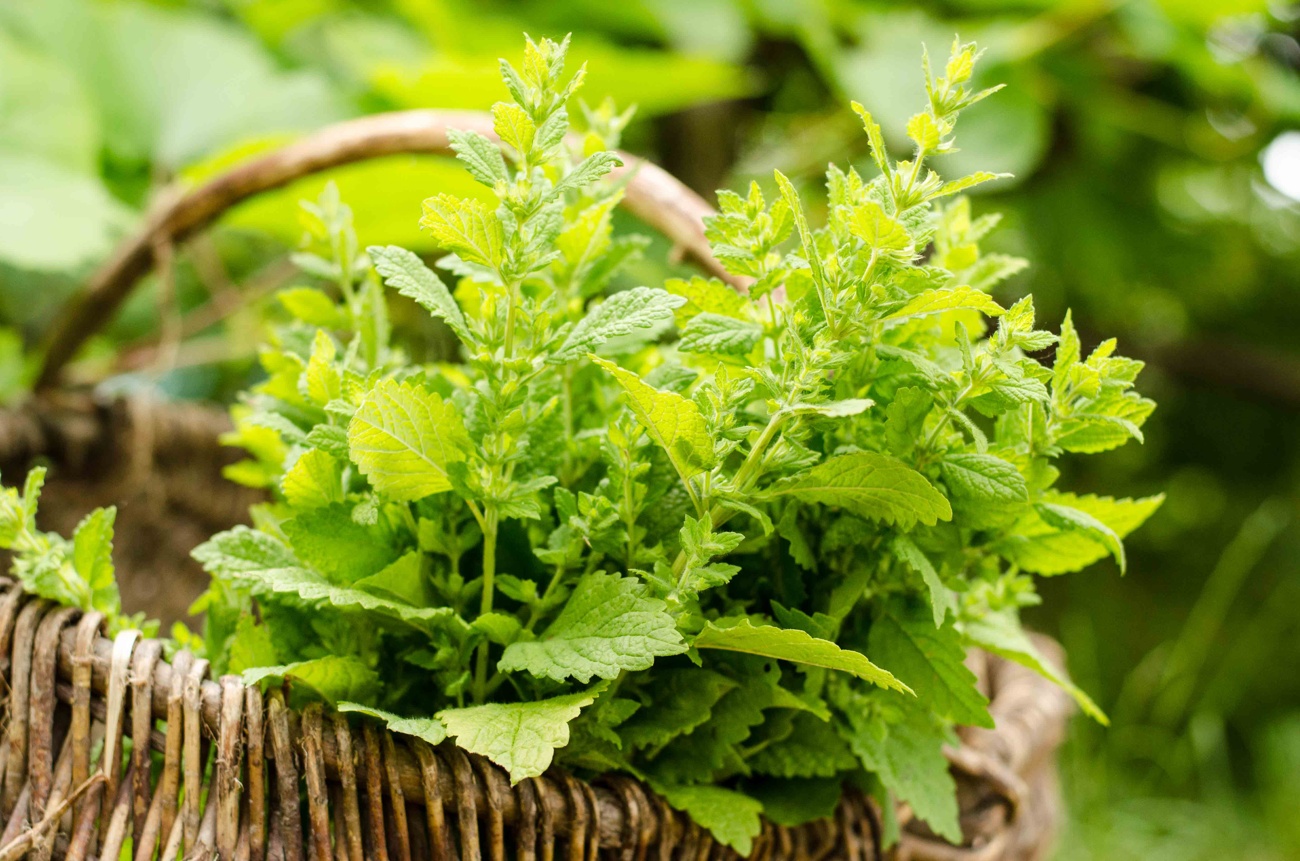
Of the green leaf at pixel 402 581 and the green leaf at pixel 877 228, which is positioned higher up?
the green leaf at pixel 877 228

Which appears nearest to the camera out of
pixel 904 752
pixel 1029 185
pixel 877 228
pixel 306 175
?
pixel 877 228

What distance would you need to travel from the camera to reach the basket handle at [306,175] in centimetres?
46

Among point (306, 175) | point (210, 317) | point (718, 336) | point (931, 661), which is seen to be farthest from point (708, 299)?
point (210, 317)

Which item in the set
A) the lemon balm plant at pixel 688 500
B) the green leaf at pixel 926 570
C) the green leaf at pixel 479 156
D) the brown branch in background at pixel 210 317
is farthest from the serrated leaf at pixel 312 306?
the brown branch in background at pixel 210 317

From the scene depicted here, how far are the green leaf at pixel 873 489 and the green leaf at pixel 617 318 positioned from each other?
0.06 meters

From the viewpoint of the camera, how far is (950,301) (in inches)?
10.9

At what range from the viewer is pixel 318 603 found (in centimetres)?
31

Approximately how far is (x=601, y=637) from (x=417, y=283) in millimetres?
117

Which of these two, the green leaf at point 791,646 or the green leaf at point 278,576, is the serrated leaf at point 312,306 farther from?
the green leaf at point 791,646

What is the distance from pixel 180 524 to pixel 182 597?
0.06m

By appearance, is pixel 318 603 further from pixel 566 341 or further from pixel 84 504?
pixel 84 504

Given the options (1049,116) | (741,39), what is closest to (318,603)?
(741,39)

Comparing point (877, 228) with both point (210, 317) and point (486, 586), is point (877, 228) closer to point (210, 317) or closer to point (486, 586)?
point (486, 586)

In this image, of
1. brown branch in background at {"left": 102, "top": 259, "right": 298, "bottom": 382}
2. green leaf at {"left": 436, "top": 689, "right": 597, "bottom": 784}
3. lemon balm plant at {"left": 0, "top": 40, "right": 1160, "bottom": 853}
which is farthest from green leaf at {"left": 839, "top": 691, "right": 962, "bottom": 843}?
brown branch in background at {"left": 102, "top": 259, "right": 298, "bottom": 382}
